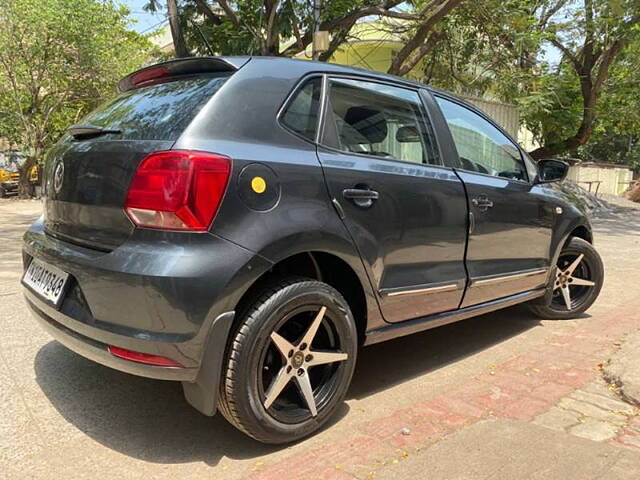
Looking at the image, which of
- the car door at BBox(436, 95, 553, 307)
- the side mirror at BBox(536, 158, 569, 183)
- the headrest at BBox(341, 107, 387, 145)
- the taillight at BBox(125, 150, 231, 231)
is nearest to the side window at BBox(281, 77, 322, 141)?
the headrest at BBox(341, 107, 387, 145)

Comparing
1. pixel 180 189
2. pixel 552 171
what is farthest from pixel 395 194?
pixel 552 171

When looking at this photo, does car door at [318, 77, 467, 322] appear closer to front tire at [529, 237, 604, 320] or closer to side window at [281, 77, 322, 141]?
side window at [281, 77, 322, 141]

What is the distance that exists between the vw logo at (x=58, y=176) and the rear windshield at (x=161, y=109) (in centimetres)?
29

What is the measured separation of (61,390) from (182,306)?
1.38m

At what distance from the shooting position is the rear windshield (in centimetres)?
240

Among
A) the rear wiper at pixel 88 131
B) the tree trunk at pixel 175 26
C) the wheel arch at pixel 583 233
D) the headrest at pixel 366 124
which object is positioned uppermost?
the tree trunk at pixel 175 26

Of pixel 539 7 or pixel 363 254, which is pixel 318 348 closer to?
pixel 363 254

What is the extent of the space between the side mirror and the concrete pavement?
127cm

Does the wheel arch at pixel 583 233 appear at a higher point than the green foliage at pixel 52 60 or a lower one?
lower

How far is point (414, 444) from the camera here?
2617 millimetres

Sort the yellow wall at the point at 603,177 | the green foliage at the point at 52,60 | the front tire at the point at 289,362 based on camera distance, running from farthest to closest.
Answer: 1. the yellow wall at the point at 603,177
2. the green foliage at the point at 52,60
3. the front tire at the point at 289,362

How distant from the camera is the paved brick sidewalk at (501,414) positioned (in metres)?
2.45

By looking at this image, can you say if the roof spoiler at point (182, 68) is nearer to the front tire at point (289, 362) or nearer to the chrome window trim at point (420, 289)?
the front tire at point (289, 362)

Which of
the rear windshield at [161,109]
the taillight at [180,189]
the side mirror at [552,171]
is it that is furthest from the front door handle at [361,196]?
the side mirror at [552,171]
